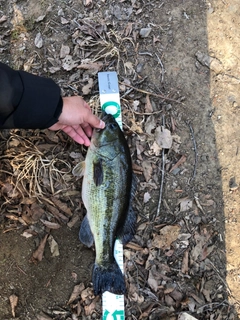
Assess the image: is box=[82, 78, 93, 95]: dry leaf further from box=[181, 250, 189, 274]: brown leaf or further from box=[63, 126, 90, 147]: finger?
box=[181, 250, 189, 274]: brown leaf

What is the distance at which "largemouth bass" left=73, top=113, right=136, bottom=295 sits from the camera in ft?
13.7

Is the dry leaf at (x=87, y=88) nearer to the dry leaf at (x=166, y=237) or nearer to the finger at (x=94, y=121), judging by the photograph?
the finger at (x=94, y=121)

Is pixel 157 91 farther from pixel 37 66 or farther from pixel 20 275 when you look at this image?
pixel 20 275

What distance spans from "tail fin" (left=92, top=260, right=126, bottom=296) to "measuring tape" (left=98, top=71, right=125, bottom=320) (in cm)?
14

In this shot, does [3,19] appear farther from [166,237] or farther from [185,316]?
[185,316]

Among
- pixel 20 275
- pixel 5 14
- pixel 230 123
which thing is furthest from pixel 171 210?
pixel 5 14

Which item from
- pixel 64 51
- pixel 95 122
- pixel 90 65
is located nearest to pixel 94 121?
pixel 95 122

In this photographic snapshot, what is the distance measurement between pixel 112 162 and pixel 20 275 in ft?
6.13

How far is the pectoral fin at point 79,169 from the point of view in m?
4.38

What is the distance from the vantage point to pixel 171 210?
476 centimetres

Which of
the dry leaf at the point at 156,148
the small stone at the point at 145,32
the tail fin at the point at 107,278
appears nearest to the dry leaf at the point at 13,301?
the tail fin at the point at 107,278

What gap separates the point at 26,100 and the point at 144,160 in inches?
73.1

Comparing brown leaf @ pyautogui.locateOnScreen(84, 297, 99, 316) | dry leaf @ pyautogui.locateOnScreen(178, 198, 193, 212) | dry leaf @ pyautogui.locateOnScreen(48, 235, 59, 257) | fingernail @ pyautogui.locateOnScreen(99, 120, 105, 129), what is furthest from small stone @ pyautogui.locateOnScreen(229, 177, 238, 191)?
dry leaf @ pyautogui.locateOnScreen(48, 235, 59, 257)

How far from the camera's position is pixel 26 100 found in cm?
361
